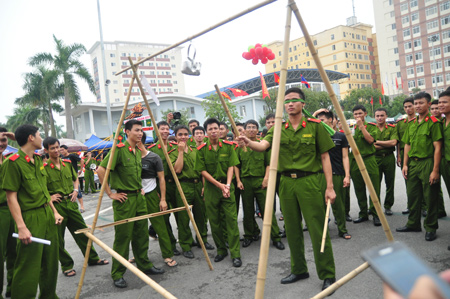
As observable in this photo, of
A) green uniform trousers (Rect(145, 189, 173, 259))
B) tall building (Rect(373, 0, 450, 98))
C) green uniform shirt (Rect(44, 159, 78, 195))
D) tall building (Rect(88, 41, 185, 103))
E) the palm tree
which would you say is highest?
tall building (Rect(88, 41, 185, 103))

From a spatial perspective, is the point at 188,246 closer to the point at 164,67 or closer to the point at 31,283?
the point at 31,283

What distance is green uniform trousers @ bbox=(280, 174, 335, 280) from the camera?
345 cm

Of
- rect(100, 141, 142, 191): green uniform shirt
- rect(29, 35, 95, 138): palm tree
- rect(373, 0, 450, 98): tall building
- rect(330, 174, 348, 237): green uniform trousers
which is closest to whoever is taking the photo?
rect(100, 141, 142, 191): green uniform shirt

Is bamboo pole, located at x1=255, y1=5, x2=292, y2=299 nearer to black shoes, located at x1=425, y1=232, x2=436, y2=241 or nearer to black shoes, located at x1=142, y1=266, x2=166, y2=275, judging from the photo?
black shoes, located at x1=142, y1=266, x2=166, y2=275

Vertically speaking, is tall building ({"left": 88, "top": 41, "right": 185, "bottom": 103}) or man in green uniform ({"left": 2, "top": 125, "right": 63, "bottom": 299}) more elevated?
tall building ({"left": 88, "top": 41, "right": 185, "bottom": 103})

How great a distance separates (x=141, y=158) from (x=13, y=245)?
1.89 m

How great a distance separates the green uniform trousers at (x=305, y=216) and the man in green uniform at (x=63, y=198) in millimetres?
2949

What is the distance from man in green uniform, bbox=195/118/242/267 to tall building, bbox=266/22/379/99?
67059 millimetres

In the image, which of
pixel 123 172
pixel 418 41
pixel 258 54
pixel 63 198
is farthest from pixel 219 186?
pixel 418 41

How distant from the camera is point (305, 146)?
3555mm

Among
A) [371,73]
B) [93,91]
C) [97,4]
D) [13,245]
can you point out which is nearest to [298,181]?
[13,245]

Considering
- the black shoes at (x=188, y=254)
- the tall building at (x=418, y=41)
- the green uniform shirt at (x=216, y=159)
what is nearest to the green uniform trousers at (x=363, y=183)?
the green uniform shirt at (x=216, y=159)

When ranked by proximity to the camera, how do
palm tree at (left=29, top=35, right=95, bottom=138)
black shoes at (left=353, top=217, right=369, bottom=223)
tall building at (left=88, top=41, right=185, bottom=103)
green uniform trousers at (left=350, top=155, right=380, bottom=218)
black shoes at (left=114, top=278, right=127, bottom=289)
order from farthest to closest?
tall building at (left=88, top=41, right=185, bottom=103) < palm tree at (left=29, top=35, right=95, bottom=138) < black shoes at (left=353, top=217, right=369, bottom=223) < green uniform trousers at (left=350, top=155, right=380, bottom=218) < black shoes at (left=114, top=278, right=127, bottom=289)

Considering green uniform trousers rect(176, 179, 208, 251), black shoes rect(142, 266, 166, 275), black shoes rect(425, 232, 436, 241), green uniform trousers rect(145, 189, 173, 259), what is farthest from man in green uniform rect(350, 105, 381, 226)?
black shoes rect(142, 266, 166, 275)
